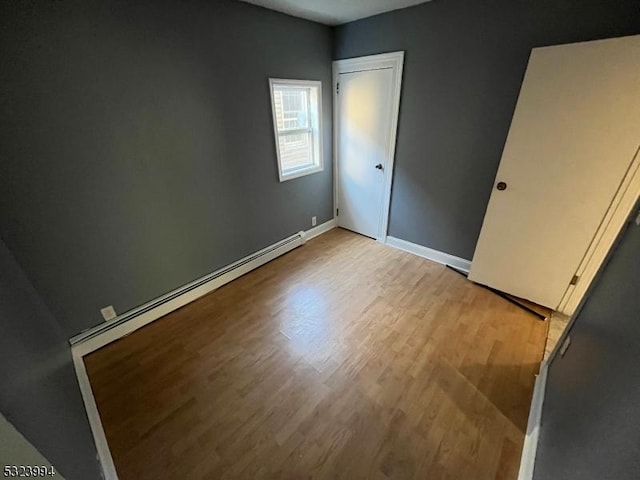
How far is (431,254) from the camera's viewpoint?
2.95m

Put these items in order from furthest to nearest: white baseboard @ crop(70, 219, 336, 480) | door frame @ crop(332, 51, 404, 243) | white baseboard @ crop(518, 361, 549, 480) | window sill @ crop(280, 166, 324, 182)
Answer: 1. window sill @ crop(280, 166, 324, 182)
2. door frame @ crop(332, 51, 404, 243)
3. white baseboard @ crop(70, 219, 336, 480)
4. white baseboard @ crop(518, 361, 549, 480)

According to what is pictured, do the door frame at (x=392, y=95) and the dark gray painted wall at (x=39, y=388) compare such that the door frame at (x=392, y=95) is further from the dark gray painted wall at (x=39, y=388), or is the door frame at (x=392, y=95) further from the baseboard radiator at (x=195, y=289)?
the dark gray painted wall at (x=39, y=388)

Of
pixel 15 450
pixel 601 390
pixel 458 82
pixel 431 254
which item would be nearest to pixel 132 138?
pixel 15 450

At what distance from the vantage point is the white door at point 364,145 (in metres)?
2.76

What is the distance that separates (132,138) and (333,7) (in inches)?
77.1

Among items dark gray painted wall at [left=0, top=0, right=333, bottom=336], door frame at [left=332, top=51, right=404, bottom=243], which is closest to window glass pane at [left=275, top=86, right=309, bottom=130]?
dark gray painted wall at [left=0, top=0, right=333, bottom=336]

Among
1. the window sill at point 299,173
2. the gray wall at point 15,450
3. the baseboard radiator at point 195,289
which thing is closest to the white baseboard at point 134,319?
the baseboard radiator at point 195,289

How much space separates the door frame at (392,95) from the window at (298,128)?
0.26 metres

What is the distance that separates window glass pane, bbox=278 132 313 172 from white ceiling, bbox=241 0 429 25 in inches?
41.3

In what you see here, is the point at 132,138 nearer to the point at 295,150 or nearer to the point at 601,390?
the point at 295,150

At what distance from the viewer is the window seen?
9.07ft

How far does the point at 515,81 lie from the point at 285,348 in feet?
8.74

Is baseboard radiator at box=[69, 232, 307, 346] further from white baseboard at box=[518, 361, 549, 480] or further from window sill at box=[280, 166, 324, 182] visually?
white baseboard at box=[518, 361, 549, 480]

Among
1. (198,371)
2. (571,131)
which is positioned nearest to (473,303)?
(571,131)
